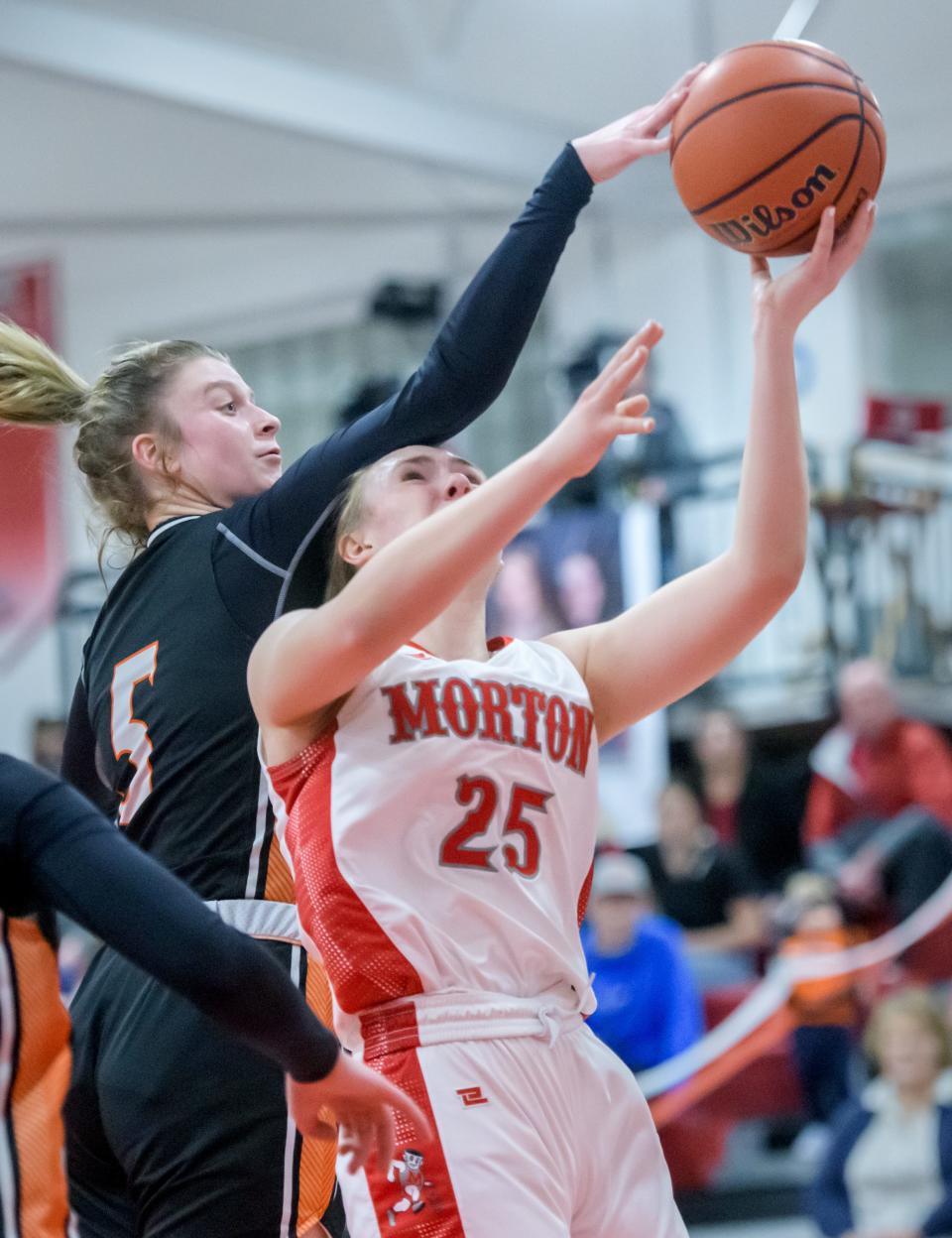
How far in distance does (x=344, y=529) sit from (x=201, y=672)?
13.1 inches

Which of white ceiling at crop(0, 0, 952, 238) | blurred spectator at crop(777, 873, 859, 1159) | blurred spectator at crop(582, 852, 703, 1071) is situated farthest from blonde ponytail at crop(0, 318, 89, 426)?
white ceiling at crop(0, 0, 952, 238)

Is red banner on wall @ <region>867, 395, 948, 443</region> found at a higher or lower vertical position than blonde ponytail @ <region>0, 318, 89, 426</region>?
lower

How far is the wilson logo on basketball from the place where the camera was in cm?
274

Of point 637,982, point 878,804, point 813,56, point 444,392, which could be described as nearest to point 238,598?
point 444,392

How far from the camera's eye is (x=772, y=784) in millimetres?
9195

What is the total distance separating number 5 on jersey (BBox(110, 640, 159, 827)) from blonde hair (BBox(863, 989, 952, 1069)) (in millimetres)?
4681

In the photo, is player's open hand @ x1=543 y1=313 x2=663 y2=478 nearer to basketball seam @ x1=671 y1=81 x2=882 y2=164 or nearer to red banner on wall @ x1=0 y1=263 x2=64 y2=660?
basketball seam @ x1=671 y1=81 x2=882 y2=164

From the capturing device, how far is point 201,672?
269 centimetres

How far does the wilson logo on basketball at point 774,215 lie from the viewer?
9.00 feet

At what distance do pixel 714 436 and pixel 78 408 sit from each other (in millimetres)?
10450

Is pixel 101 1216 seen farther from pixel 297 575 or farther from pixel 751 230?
pixel 751 230

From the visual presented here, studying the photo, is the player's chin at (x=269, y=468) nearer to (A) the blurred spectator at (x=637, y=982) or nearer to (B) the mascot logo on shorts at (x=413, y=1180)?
(B) the mascot logo on shorts at (x=413, y=1180)

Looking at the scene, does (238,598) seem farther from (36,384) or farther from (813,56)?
(813,56)

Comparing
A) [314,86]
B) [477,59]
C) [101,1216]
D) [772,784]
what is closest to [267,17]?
[477,59]
